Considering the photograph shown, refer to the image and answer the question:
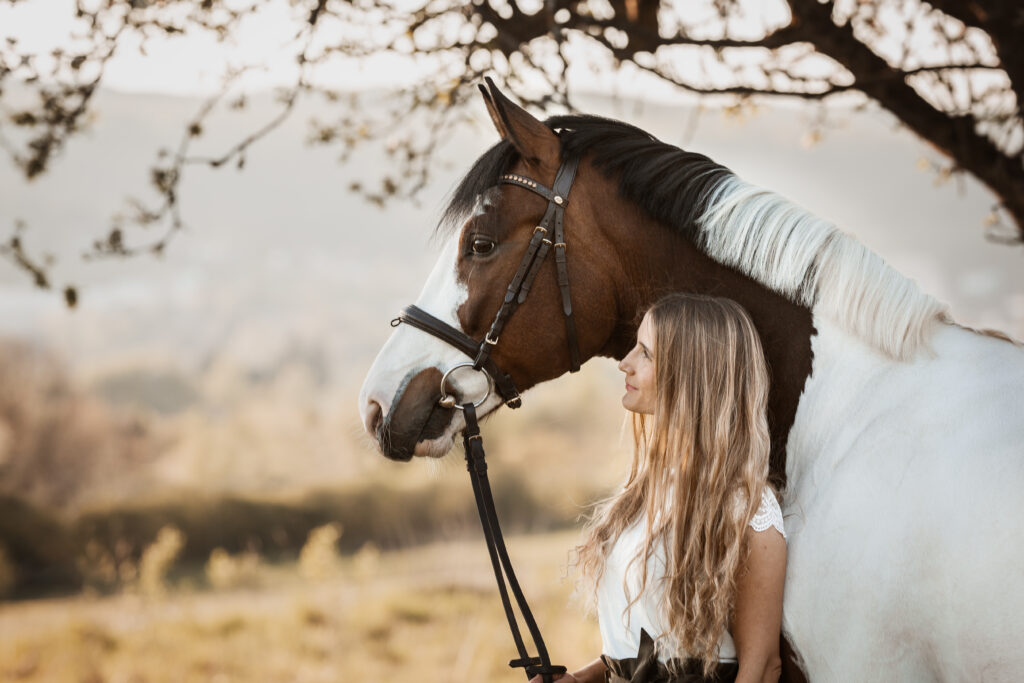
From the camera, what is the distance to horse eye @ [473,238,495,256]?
2.17 m

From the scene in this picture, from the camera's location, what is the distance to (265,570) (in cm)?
912

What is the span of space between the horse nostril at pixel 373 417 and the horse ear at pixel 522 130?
0.87m

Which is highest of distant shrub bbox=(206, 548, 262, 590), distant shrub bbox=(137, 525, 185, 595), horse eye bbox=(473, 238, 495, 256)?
horse eye bbox=(473, 238, 495, 256)

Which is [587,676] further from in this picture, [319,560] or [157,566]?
[157,566]

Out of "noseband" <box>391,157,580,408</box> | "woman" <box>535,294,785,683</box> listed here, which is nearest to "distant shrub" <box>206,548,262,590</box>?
"noseband" <box>391,157,580,408</box>

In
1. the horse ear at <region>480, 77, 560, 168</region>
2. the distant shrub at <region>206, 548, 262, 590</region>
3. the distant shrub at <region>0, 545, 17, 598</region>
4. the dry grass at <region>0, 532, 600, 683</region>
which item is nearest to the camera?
the horse ear at <region>480, 77, 560, 168</region>

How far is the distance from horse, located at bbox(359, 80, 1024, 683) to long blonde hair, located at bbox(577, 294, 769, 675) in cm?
24

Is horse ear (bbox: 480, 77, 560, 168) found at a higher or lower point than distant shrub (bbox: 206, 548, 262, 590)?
higher

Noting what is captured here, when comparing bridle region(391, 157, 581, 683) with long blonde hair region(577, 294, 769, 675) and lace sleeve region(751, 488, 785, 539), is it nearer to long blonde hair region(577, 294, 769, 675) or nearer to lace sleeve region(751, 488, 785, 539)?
long blonde hair region(577, 294, 769, 675)

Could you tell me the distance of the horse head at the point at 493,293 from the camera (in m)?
2.16

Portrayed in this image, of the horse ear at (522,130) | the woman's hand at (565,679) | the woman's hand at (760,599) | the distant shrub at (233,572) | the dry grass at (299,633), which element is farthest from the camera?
the distant shrub at (233,572)

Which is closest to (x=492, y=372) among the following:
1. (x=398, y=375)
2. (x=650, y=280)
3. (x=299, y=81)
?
(x=398, y=375)

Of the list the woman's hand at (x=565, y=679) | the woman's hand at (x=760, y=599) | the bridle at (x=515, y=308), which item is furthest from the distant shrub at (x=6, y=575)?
the woman's hand at (x=760, y=599)

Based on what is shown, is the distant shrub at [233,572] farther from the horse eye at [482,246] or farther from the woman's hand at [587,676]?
the horse eye at [482,246]
